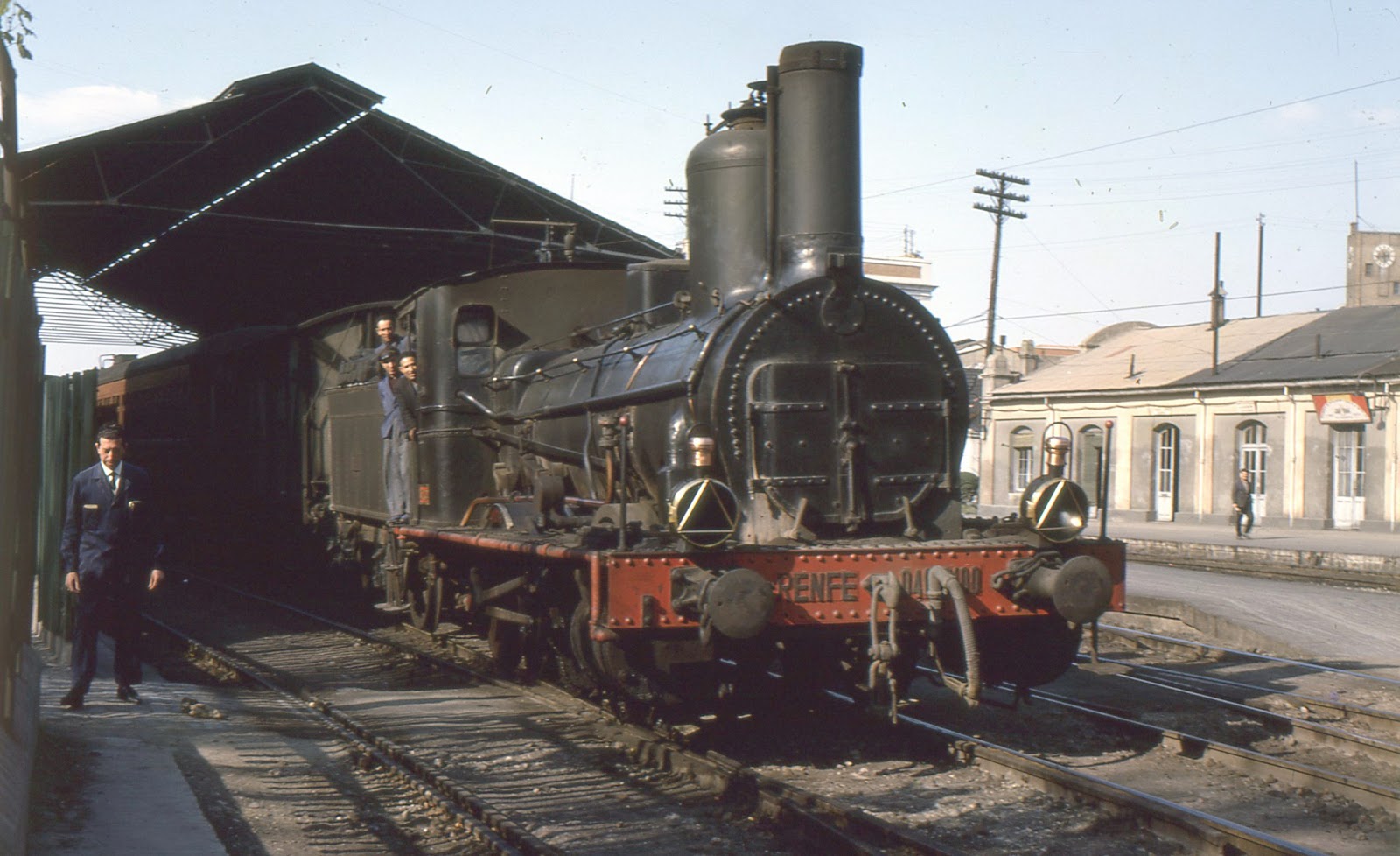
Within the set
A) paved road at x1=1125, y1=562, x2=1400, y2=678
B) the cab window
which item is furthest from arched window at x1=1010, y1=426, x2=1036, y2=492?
the cab window

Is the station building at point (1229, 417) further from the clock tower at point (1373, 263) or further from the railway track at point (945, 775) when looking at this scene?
the clock tower at point (1373, 263)

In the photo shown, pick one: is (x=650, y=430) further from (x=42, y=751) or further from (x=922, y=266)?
(x=922, y=266)

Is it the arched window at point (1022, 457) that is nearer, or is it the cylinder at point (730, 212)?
the cylinder at point (730, 212)

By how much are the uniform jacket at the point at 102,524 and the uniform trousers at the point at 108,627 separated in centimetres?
7

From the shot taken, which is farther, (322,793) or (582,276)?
(582,276)

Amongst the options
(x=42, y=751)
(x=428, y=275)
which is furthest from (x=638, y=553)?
(x=428, y=275)

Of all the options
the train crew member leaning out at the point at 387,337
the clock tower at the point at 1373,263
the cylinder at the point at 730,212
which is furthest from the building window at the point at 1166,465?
the clock tower at the point at 1373,263

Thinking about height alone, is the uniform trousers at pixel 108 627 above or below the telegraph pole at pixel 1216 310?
below

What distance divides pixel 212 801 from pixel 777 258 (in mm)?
3935

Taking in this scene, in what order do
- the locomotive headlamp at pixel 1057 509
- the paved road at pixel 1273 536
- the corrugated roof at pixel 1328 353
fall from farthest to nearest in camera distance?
1. the corrugated roof at pixel 1328 353
2. the paved road at pixel 1273 536
3. the locomotive headlamp at pixel 1057 509

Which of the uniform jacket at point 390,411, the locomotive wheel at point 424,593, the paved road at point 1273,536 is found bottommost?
the paved road at point 1273,536

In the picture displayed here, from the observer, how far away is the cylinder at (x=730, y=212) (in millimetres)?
7641

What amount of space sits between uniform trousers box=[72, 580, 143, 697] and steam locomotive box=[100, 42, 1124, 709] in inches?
75.5

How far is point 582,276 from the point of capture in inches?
402
